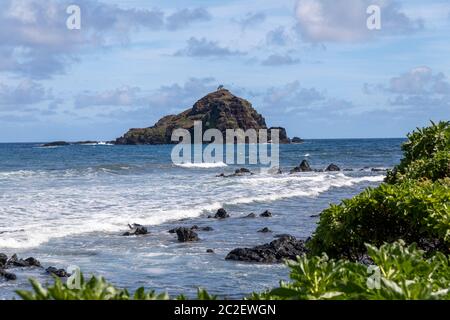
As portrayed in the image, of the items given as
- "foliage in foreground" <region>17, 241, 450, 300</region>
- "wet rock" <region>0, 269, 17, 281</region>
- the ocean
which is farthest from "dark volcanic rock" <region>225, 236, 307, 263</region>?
"foliage in foreground" <region>17, 241, 450, 300</region>

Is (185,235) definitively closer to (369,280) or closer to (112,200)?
(112,200)

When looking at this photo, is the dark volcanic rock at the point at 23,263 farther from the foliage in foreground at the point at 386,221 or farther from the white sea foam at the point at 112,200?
the foliage in foreground at the point at 386,221

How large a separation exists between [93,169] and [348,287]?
6028 centimetres

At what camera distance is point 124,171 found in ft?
197

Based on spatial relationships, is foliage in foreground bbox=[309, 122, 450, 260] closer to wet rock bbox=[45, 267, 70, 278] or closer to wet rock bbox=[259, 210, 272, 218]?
wet rock bbox=[45, 267, 70, 278]

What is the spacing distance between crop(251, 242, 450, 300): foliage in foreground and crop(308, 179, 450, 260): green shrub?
11.9 ft

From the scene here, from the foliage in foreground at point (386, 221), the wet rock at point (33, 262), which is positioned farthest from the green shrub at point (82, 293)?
the wet rock at point (33, 262)

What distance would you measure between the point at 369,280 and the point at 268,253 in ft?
43.8

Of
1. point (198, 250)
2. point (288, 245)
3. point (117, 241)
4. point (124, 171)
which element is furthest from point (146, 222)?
point (124, 171)

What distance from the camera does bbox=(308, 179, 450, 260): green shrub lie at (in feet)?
24.3

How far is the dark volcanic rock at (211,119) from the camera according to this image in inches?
5546
